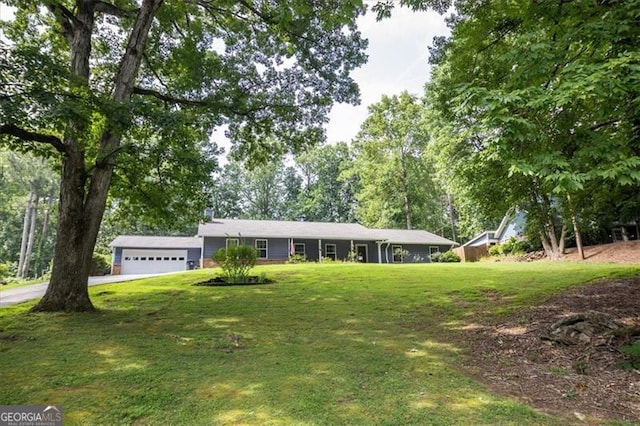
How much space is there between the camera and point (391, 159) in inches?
1385

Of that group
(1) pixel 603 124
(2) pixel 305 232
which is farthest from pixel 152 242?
(1) pixel 603 124

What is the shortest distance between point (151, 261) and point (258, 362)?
25.7 meters

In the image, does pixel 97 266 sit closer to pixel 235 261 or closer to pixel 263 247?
pixel 263 247

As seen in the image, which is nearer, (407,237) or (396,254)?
(396,254)

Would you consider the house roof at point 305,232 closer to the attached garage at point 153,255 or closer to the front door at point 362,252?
the front door at point 362,252

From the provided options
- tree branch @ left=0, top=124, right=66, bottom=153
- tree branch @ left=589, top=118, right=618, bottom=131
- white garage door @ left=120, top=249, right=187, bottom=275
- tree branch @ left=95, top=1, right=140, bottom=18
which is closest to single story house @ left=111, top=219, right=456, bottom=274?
white garage door @ left=120, top=249, right=187, bottom=275

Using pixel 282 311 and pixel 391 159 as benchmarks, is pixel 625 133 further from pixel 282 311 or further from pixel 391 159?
pixel 391 159

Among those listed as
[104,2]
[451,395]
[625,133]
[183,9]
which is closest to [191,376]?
[451,395]

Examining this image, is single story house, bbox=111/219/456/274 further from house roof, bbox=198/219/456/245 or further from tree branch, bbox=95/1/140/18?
tree branch, bbox=95/1/140/18

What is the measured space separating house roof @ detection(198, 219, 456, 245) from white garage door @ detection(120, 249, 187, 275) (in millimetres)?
3879

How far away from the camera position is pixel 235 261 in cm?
1261

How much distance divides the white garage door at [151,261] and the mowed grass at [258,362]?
19.4 meters

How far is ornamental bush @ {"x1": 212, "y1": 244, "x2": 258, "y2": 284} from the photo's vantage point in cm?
1253

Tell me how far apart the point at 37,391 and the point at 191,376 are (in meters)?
1.33
